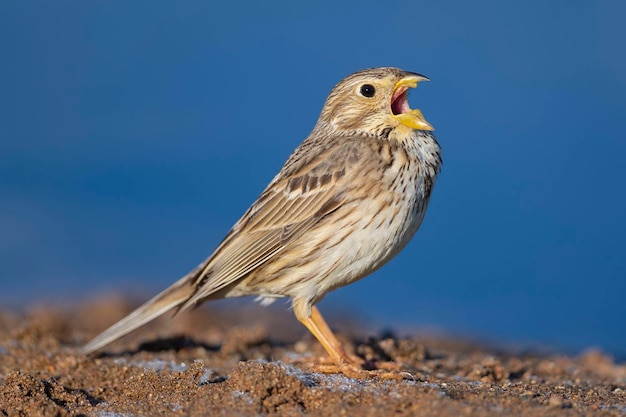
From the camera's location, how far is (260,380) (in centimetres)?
558

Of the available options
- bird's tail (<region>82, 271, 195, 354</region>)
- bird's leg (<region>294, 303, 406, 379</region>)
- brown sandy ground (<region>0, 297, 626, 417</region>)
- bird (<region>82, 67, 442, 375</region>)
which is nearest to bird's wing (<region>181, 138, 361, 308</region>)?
bird (<region>82, 67, 442, 375</region>)

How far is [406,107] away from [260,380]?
304 cm

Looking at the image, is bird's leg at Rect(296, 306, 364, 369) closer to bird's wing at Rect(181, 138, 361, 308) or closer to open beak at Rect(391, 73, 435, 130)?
bird's wing at Rect(181, 138, 361, 308)

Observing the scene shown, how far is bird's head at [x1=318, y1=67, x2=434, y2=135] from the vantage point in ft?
24.3

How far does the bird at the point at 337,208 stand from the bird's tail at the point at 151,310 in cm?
13

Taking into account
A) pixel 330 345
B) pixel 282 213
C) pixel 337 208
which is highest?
pixel 282 213

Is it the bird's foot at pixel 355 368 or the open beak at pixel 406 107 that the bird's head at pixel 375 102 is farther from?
the bird's foot at pixel 355 368

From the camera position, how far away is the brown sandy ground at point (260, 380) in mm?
5363

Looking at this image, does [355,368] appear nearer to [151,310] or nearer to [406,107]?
[406,107]

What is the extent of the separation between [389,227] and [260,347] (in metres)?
2.80

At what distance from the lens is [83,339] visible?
1010 cm

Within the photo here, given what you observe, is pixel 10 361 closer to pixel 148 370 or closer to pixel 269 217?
pixel 148 370

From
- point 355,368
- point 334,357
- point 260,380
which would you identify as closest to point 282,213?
point 334,357

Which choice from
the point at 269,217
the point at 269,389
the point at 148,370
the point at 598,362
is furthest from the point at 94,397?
the point at 598,362
